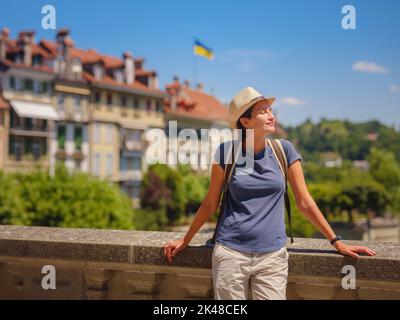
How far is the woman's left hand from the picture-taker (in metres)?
4.04

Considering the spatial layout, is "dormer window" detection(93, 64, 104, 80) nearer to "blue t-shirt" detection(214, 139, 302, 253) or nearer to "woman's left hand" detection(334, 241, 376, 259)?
"blue t-shirt" detection(214, 139, 302, 253)

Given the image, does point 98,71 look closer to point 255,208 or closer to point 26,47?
point 26,47

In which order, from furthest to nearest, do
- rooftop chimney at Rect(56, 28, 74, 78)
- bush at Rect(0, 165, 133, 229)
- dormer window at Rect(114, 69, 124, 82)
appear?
dormer window at Rect(114, 69, 124, 82), rooftop chimney at Rect(56, 28, 74, 78), bush at Rect(0, 165, 133, 229)

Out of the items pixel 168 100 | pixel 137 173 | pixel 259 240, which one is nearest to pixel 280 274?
pixel 259 240

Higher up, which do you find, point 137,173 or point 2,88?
point 2,88

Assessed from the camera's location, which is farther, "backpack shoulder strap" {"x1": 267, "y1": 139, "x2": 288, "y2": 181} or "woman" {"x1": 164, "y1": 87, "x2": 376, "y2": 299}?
"backpack shoulder strap" {"x1": 267, "y1": 139, "x2": 288, "y2": 181}

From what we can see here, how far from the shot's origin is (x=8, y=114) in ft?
165

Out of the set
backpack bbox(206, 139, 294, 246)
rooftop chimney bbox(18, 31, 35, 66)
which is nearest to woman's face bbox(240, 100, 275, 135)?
backpack bbox(206, 139, 294, 246)

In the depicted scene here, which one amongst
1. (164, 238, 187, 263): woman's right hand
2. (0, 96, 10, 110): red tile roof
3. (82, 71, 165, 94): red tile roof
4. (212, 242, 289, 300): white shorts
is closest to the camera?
(212, 242, 289, 300): white shorts

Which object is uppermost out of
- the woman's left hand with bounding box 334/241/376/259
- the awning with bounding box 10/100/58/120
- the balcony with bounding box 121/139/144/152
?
the awning with bounding box 10/100/58/120

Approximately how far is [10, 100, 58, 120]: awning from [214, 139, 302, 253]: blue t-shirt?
48.9m

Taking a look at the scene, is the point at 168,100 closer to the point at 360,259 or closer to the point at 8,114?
the point at 8,114
